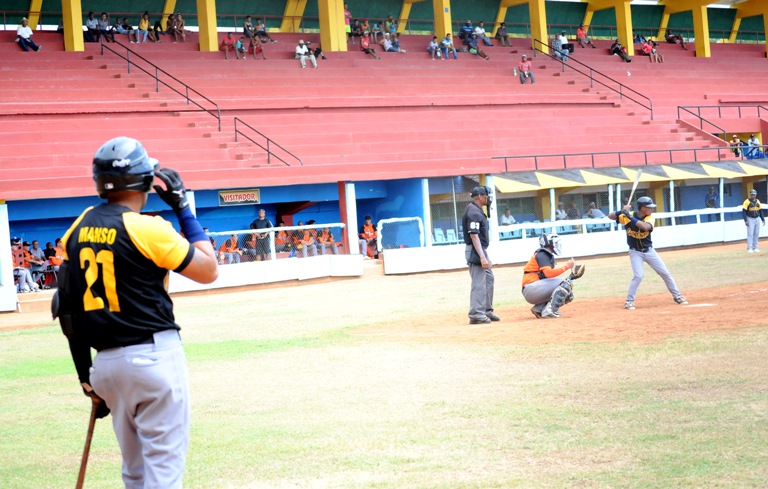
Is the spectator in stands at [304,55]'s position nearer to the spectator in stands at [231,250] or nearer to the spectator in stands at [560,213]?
the spectator in stands at [560,213]

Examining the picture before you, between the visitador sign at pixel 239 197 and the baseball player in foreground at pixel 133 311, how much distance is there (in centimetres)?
2674

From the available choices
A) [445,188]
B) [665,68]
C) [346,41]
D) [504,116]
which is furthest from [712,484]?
[665,68]

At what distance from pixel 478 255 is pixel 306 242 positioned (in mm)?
14152

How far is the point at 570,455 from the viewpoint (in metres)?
6.77

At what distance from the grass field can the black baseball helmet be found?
2.62m

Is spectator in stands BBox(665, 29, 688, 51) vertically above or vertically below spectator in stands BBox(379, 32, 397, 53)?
above

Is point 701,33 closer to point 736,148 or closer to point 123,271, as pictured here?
point 736,148

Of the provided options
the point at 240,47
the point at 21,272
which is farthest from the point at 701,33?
the point at 21,272

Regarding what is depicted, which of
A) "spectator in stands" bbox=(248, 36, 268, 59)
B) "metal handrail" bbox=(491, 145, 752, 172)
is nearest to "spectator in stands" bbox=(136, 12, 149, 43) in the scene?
"spectator in stands" bbox=(248, 36, 268, 59)

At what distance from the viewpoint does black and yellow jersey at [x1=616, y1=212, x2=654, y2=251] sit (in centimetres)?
1636

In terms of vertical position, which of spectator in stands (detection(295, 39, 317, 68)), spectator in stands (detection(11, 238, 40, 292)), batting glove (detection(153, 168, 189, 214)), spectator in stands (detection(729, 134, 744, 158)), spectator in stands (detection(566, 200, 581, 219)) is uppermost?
spectator in stands (detection(295, 39, 317, 68))

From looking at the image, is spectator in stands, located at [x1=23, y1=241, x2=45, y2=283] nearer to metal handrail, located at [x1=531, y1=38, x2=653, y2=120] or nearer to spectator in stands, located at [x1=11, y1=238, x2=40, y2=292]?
spectator in stands, located at [x1=11, y1=238, x2=40, y2=292]

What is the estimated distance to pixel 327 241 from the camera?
97.6 feet

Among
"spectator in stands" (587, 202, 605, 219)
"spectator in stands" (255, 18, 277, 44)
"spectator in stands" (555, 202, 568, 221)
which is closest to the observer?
"spectator in stands" (555, 202, 568, 221)
